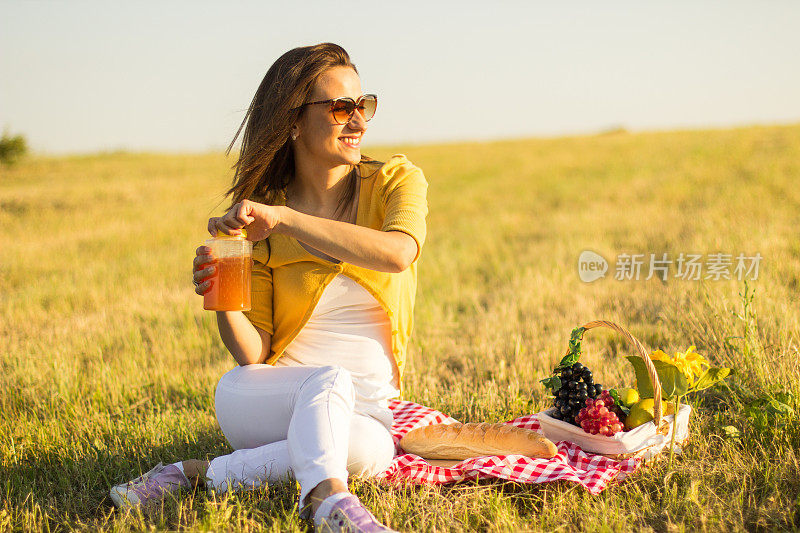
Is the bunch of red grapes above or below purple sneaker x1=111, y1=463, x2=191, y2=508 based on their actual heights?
above

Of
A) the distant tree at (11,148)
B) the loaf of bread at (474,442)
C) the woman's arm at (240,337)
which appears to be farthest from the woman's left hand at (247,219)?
the distant tree at (11,148)

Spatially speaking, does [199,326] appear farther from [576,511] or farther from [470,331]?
[576,511]

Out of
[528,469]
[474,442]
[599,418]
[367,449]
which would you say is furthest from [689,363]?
[367,449]

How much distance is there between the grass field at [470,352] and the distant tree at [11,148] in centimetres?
1231

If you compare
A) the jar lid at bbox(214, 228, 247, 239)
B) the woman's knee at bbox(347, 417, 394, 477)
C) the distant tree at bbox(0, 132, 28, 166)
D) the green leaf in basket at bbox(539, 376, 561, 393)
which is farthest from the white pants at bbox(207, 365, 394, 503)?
the distant tree at bbox(0, 132, 28, 166)

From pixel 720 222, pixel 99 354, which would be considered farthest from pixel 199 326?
pixel 720 222

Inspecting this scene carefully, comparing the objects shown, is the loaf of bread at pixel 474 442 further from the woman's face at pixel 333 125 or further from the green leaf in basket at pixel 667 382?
the woman's face at pixel 333 125

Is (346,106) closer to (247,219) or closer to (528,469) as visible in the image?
(247,219)

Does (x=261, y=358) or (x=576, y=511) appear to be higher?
(x=261, y=358)

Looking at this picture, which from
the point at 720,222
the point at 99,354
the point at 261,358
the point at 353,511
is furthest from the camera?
the point at 720,222

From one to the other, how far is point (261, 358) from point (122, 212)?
38.8 feet

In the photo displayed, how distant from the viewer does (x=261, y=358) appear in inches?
121

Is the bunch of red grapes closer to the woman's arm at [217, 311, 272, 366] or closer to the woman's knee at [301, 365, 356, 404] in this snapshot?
the woman's knee at [301, 365, 356, 404]

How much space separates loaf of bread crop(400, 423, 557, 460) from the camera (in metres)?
2.85
